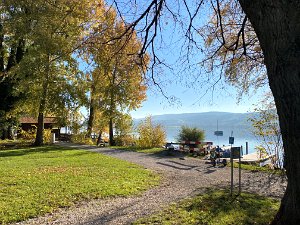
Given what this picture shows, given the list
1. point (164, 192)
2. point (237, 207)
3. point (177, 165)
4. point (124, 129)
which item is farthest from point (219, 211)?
point (124, 129)

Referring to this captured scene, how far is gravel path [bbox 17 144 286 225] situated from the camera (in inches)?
264

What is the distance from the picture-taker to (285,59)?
10.4 feet

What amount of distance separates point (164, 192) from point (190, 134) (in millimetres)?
15352

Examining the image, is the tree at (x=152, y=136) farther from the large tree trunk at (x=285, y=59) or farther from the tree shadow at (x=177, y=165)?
the large tree trunk at (x=285, y=59)

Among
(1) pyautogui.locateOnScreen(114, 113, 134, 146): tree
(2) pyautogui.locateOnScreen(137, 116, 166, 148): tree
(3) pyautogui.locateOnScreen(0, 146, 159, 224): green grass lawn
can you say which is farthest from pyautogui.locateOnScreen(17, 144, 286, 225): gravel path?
(1) pyautogui.locateOnScreen(114, 113, 134, 146): tree

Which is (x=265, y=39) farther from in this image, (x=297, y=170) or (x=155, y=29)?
(x=155, y=29)

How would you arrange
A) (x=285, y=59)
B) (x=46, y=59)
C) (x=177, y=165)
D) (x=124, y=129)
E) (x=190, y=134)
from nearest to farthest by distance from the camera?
1. (x=285, y=59)
2. (x=177, y=165)
3. (x=46, y=59)
4. (x=190, y=134)
5. (x=124, y=129)

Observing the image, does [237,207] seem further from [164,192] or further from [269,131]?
[269,131]

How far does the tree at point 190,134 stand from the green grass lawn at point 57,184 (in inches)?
415

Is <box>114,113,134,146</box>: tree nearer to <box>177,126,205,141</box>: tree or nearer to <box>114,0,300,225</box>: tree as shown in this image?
<box>177,126,205,141</box>: tree

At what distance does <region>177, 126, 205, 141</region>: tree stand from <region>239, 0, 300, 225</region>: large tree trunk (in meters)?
20.7

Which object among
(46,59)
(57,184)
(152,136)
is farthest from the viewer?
(152,136)

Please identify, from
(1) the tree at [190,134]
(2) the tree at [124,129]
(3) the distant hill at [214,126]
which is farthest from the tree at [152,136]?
(2) the tree at [124,129]

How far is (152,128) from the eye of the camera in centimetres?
2505
